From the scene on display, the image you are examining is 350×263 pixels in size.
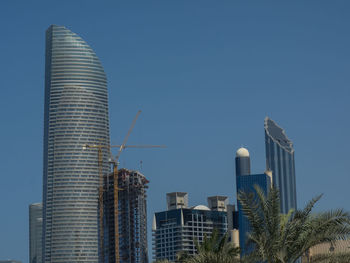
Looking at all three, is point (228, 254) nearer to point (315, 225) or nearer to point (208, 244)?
point (208, 244)

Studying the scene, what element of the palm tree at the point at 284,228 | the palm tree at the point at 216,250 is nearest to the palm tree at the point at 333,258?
the palm tree at the point at 284,228

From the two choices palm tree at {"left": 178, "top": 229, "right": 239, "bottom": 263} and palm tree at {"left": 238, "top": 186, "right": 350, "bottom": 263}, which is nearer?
palm tree at {"left": 238, "top": 186, "right": 350, "bottom": 263}

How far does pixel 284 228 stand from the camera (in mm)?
44969

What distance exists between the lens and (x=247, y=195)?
45344mm

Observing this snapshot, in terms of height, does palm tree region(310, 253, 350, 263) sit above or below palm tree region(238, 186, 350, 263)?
below

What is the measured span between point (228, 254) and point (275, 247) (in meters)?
7.08

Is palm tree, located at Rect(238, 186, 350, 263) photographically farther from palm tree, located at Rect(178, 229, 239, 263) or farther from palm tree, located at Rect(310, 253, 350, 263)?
palm tree, located at Rect(178, 229, 239, 263)

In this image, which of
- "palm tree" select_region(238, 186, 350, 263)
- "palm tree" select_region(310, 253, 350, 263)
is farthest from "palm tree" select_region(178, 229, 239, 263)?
"palm tree" select_region(310, 253, 350, 263)

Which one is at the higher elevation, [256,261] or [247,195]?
[247,195]

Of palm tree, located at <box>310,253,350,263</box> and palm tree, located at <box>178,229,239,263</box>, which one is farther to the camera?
palm tree, located at <box>178,229,239,263</box>

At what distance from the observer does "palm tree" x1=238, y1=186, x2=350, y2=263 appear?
43.7m

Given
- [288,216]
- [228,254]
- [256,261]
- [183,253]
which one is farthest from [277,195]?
[183,253]

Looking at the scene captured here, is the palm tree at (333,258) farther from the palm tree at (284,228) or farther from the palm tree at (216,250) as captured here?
the palm tree at (216,250)

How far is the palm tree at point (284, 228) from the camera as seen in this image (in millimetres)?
43719
